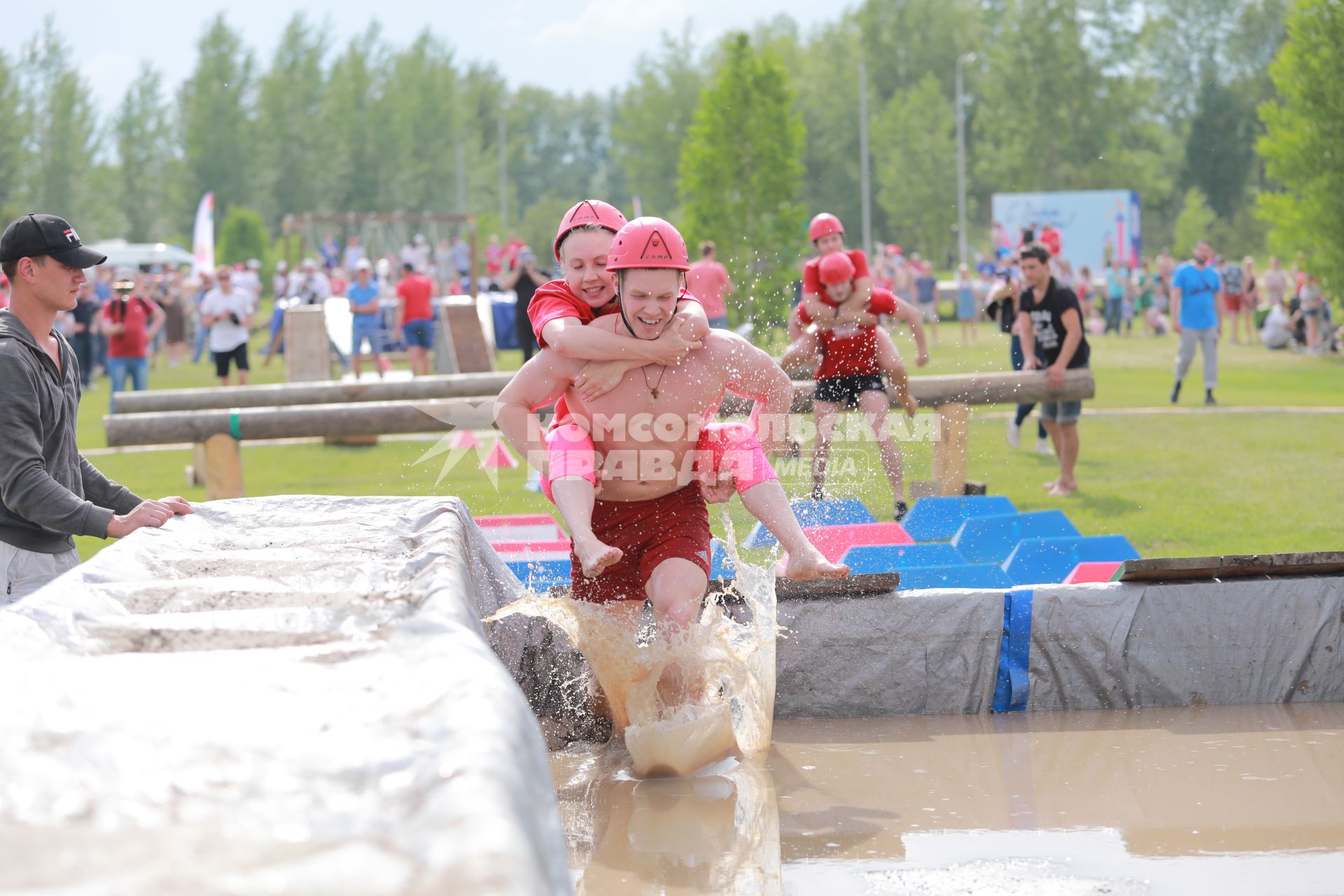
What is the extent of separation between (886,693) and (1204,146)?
7265 cm

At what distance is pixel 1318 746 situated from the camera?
462cm

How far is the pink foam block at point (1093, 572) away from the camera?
19.2ft

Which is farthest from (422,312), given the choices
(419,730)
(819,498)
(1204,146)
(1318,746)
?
(1204,146)

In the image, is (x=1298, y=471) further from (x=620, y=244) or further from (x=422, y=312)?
(x=422, y=312)

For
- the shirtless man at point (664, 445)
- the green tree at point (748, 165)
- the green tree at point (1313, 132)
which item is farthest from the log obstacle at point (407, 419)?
the green tree at point (1313, 132)

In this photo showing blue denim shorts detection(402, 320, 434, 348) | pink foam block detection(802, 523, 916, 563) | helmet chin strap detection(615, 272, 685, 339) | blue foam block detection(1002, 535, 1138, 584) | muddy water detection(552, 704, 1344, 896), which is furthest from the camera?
blue denim shorts detection(402, 320, 434, 348)

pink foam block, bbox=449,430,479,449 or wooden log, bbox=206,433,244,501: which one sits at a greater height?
wooden log, bbox=206,433,244,501

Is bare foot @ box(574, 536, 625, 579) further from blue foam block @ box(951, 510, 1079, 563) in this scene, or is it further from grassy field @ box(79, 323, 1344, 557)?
grassy field @ box(79, 323, 1344, 557)

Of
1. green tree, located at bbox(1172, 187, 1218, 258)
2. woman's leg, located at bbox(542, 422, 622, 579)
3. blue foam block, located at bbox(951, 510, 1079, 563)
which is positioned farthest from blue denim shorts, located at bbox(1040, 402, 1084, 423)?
green tree, located at bbox(1172, 187, 1218, 258)

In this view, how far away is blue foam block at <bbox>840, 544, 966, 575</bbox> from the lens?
6.41 metres

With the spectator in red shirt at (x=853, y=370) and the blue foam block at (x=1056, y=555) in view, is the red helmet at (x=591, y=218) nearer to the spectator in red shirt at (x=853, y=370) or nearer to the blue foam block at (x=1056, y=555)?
the blue foam block at (x=1056, y=555)

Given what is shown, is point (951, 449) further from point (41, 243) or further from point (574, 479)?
point (41, 243)

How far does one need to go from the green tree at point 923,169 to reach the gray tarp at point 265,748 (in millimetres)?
54650

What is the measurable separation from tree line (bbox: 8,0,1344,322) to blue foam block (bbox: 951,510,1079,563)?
4490 cm
